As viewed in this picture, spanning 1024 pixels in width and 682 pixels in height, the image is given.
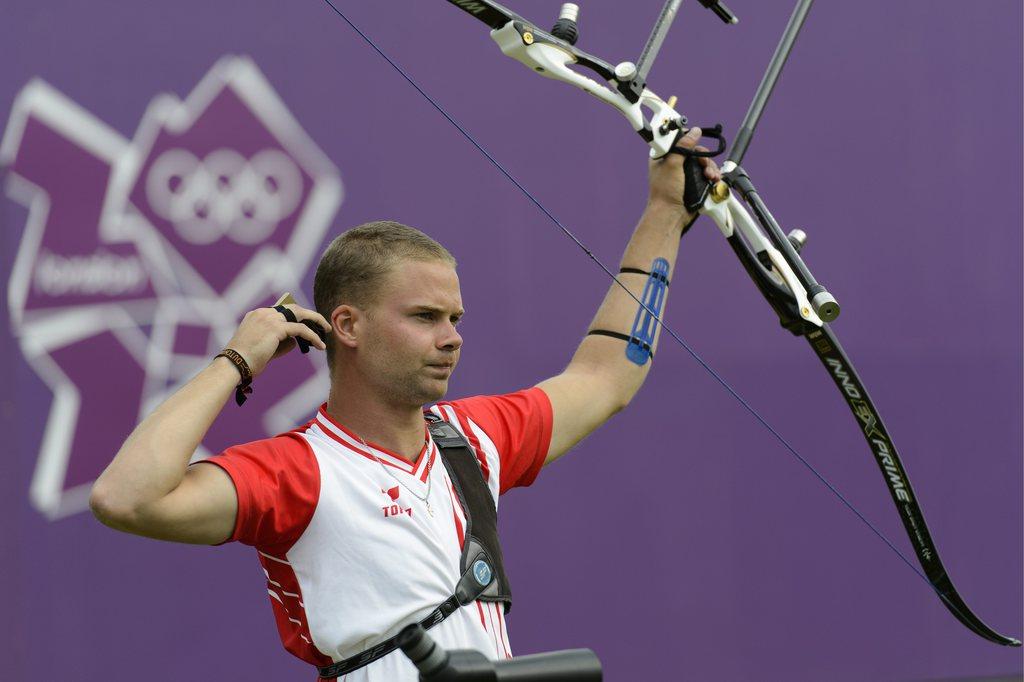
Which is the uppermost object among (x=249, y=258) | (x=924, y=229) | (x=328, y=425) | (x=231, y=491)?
(x=924, y=229)

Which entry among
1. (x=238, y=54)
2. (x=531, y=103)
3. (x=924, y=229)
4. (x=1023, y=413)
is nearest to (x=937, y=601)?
(x=1023, y=413)

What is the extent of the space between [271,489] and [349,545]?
0.43 ft

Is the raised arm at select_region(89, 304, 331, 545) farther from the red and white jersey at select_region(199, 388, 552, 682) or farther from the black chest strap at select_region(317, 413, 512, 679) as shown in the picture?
the black chest strap at select_region(317, 413, 512, 679)

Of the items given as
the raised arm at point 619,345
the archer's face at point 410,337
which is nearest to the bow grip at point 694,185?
the raised arm at point 619,345

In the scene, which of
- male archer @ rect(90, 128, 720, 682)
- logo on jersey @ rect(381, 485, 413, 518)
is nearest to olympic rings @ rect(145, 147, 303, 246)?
male archer @ rect(90, 128, 720, 682)

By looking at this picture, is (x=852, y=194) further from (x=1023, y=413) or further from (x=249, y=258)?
(x=249, y=258)

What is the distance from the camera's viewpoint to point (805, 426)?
3406 mm

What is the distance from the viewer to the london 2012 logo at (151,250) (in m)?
2.62

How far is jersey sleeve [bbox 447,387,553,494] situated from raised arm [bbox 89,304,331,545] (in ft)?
1.41

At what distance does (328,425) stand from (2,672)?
3.70 ft

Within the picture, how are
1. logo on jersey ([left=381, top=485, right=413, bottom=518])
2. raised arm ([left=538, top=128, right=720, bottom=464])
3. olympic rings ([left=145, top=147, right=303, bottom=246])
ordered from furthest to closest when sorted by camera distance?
olympic rings ([left=145, top=147, right=303, bottom=246]), raised arm ([left=538, top=128, right=720, bottom=464]), logo on jersey ([left=381, top=485, right=413, bottom=518])

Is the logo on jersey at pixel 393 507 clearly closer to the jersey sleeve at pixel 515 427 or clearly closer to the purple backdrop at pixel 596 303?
the jersey sleeve at pixel 515 427

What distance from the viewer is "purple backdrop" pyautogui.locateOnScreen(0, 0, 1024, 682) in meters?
2.64

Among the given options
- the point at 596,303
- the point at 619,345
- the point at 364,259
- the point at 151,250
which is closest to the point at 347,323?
the point at 364,259
